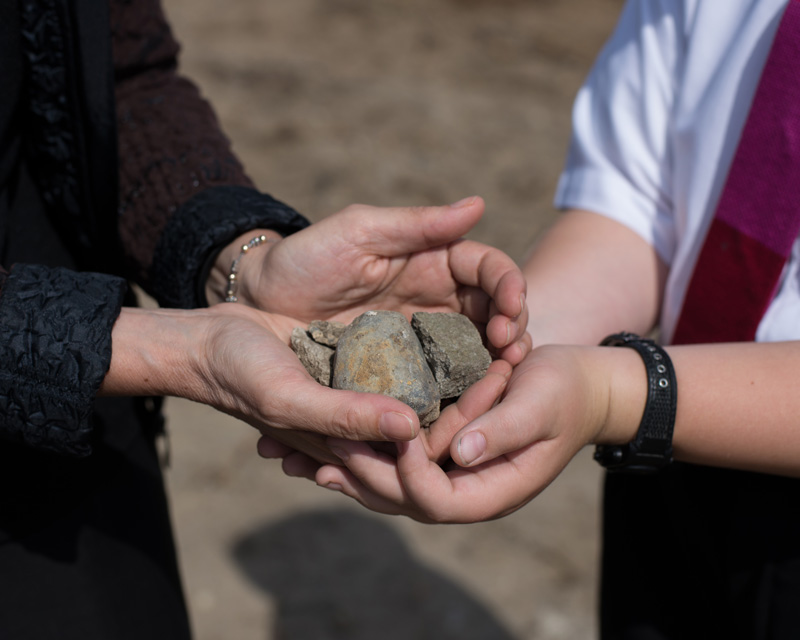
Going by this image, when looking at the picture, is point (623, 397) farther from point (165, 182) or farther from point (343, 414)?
point (165, 182)

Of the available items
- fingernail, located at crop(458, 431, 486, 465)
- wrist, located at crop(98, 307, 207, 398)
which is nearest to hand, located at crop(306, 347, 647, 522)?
fingernail, located at crop(458, 431, 486, 465)

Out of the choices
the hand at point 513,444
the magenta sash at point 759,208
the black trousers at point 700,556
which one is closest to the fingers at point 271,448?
the hand at point 513,444

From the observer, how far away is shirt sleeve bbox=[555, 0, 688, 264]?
5.80ft

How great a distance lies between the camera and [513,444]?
143 cm

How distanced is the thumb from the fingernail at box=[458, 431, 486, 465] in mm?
592

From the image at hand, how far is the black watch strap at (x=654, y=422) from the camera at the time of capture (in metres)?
1.52

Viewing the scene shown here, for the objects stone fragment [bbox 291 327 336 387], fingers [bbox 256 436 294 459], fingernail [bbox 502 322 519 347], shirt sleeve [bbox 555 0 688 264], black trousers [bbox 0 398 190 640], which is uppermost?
shirt sleeve [bbox 555 0 688 264]

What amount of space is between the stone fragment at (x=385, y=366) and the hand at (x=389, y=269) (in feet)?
0.53

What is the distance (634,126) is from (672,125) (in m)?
0.10

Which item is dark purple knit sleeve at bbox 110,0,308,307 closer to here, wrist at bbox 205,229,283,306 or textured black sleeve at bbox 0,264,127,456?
wrist at bbox 205,229,283,306

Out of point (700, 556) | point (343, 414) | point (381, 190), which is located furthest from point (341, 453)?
point (381, 190)

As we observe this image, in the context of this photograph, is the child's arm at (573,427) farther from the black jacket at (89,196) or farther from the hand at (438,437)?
the black jacket at (89,196)

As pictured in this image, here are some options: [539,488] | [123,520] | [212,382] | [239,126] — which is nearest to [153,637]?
[123,520]

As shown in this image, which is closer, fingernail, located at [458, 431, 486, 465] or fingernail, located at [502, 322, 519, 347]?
fingernail, located at [458, 431, 486, 465]
